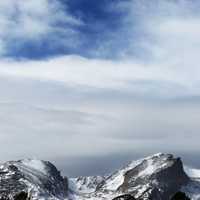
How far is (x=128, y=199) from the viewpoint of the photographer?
198 metres

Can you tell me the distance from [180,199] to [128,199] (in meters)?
28.0

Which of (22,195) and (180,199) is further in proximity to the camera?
(22,195)

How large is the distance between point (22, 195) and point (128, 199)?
33.8m

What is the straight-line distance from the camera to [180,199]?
174 m

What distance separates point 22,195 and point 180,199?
4822cm

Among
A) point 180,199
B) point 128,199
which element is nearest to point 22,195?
point 128,199

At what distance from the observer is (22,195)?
620ft

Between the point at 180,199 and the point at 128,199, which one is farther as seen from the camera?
the point at 128,199

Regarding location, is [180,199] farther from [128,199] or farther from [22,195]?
[22,195]
